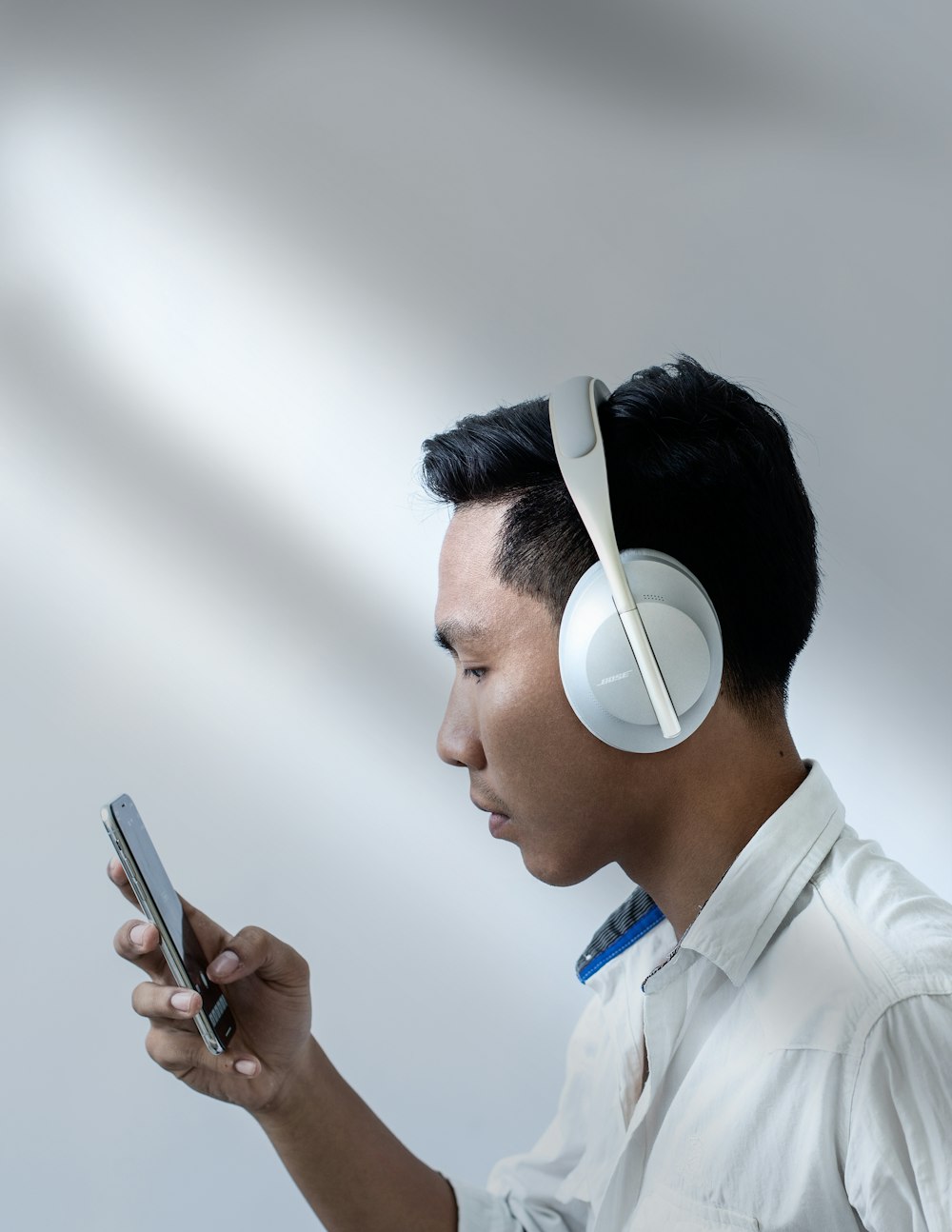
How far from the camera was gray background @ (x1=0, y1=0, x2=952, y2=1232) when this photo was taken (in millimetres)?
1481

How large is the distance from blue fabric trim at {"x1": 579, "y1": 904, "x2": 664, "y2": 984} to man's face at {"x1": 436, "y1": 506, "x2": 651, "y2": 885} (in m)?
0.23

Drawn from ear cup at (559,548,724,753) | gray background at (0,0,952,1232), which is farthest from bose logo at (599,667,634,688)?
gray background at (0,0,952,1232)

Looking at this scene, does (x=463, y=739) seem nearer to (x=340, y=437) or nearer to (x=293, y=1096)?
(x=293, y=1096)

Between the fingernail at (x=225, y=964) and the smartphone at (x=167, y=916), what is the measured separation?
0.02 m

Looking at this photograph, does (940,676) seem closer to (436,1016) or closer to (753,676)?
(753,676)

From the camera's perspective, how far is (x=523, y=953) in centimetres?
155

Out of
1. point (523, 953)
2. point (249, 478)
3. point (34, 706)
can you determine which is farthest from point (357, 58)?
point (523, 953)

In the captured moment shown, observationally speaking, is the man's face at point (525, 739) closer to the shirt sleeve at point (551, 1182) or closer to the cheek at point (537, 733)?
the cheek at point (537, 733)

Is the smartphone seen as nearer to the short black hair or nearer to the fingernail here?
the fingernail

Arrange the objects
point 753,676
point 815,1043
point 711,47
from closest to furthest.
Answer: point 815,1043
point 753,676
point 711,47

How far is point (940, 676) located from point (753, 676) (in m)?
0.67

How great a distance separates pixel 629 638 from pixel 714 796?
7.5 inches

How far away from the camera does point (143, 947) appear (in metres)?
0.92

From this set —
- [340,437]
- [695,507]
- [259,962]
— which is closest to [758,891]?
[695,507]
